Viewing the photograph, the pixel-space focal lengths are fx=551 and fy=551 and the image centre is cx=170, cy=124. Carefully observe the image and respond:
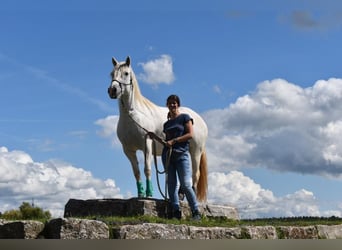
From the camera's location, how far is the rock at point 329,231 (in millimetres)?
10199

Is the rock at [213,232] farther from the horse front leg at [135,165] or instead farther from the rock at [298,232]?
the horse front leg at [135,165]

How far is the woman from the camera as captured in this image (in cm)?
841

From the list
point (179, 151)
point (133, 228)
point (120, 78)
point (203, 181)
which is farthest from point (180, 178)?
point (203, 181)

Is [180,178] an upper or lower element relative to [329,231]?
upper

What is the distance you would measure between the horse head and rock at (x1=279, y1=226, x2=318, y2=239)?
3.56m

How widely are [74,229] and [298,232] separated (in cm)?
449

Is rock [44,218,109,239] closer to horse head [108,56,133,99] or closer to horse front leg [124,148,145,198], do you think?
horse front leg [124,148,145,198]

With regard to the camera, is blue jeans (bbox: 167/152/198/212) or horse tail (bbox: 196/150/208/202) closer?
blue jeans (bbox: 167/152/198/212)

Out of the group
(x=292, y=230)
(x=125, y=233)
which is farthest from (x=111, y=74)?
(x=292, y=230)

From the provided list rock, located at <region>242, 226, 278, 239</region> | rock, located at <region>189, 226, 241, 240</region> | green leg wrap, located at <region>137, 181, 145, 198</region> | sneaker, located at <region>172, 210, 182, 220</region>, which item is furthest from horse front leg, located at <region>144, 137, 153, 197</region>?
rock, located at <region>242, 226, 278, 239</region>

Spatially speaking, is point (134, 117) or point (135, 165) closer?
point (134, 117)

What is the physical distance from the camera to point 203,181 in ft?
37.1

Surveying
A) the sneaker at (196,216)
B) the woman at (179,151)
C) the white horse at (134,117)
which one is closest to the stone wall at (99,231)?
the sneaker at (196,216)

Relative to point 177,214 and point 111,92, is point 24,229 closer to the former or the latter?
point 177,214
